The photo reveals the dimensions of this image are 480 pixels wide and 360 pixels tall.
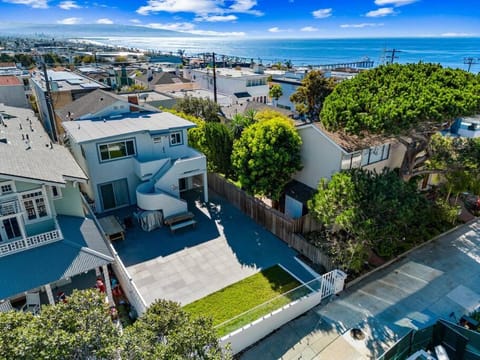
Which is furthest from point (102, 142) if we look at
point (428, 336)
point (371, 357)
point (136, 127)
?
point (428, 336)

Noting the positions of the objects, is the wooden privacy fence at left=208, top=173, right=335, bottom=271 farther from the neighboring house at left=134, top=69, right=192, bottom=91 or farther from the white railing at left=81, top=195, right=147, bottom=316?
the neighboring house at left=134, top=69, right=192, bottom=91

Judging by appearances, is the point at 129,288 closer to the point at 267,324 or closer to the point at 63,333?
the point at 267,324

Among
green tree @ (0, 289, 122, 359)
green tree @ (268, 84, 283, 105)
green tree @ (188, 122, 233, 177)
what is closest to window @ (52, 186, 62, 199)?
green tree @ (0, 289, 122, 359)

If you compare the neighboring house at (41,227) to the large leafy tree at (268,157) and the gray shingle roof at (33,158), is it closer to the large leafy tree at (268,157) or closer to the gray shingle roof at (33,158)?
the gray shingle roof at (33,158)

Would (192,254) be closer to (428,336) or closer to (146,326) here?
(146,326)

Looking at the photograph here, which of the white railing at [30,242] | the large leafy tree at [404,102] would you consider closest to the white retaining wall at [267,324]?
the white railing at [30,242]
